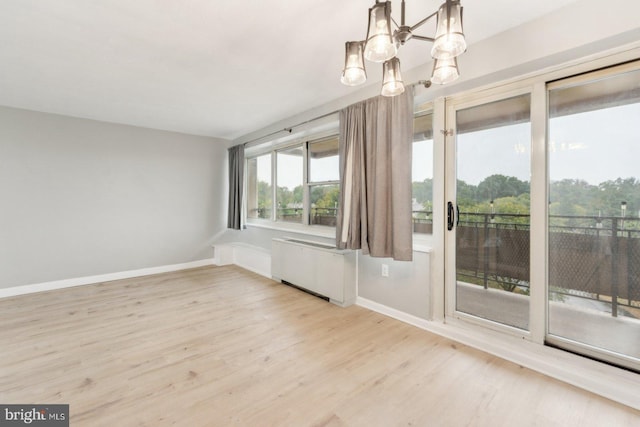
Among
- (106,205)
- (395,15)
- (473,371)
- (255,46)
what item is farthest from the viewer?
(106,205)

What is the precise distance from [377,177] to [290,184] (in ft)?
6.76

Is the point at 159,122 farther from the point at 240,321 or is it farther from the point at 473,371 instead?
the point at 473,371

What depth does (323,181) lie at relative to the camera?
12.7 ft

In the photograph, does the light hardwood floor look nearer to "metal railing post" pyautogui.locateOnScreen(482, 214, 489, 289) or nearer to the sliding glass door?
the sliding glass door

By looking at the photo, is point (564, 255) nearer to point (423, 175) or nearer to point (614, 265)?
point (614, 265)

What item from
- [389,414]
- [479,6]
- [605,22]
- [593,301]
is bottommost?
[389,414]

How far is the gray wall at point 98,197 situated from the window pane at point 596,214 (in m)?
5.01

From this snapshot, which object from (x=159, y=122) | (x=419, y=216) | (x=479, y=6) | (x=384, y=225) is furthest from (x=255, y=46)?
(x=159, y=122)

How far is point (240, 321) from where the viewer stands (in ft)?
9.21

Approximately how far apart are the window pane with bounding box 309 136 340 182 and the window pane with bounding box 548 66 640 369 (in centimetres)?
229

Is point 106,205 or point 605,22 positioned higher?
point 605,22

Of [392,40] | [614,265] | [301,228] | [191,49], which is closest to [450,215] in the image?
[614,265]

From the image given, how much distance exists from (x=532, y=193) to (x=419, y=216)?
0.99 metres

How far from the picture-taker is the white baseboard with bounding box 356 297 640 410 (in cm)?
171
